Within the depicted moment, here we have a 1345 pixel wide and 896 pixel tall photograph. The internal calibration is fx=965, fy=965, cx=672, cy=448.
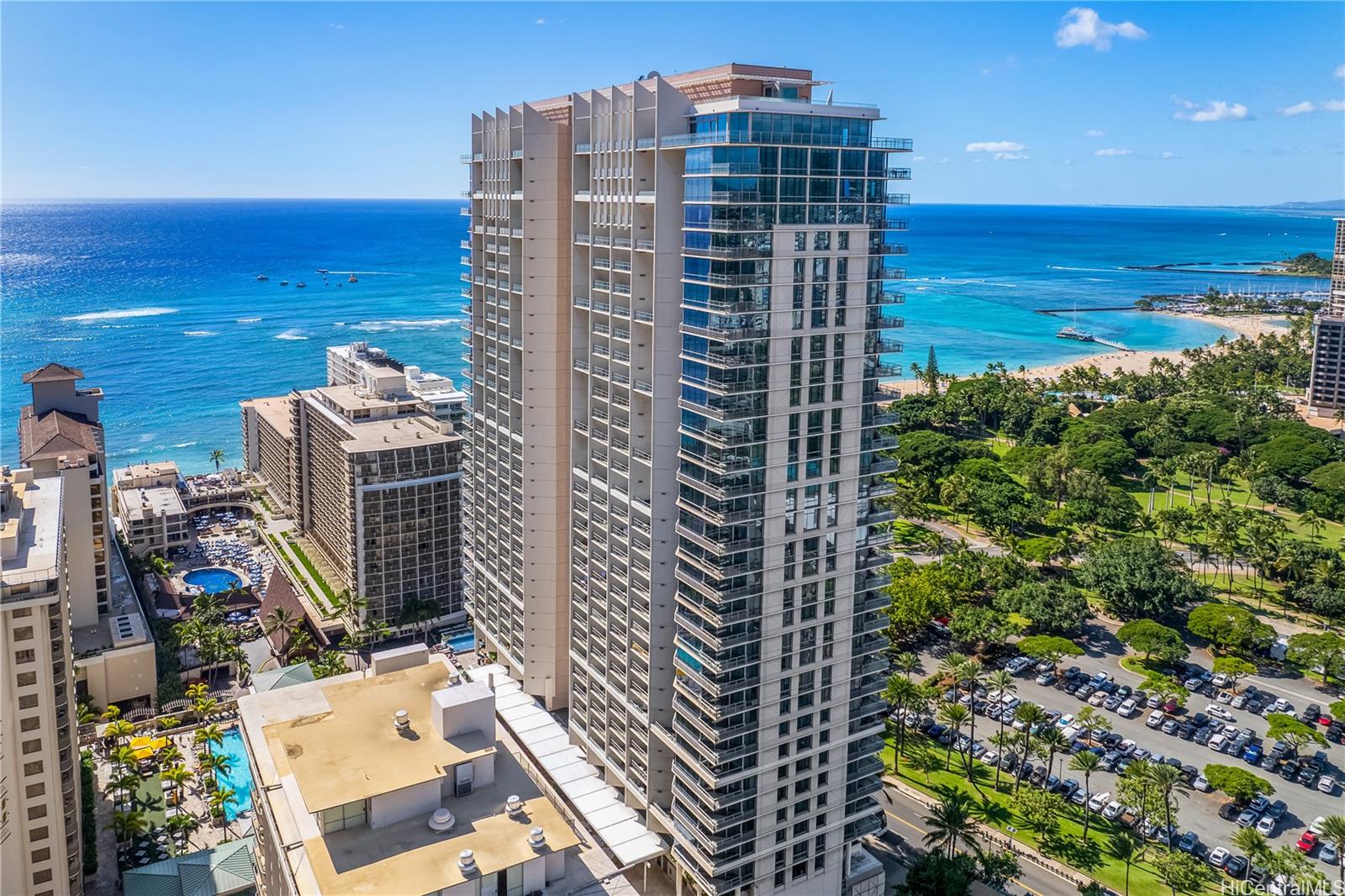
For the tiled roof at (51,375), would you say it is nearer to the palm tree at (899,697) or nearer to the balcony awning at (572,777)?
the balcony awning at (572,777)

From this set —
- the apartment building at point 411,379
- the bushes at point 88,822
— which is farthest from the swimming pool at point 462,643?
the bushes at point 88,822

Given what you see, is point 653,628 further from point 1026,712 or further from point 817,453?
point 1026,712

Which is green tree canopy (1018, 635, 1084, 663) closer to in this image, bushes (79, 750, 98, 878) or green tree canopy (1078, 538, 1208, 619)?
green tree canopy (1078, 538, 1208, 619)

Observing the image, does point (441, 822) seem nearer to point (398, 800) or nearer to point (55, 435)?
point (398, 800)

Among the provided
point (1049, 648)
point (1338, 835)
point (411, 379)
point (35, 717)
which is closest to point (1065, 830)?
point (1338, 835)

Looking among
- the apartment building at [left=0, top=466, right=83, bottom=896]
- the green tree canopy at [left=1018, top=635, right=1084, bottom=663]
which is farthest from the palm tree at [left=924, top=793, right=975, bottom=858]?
the apartment building at [left=0, top=466, right=83, bottom=896]
